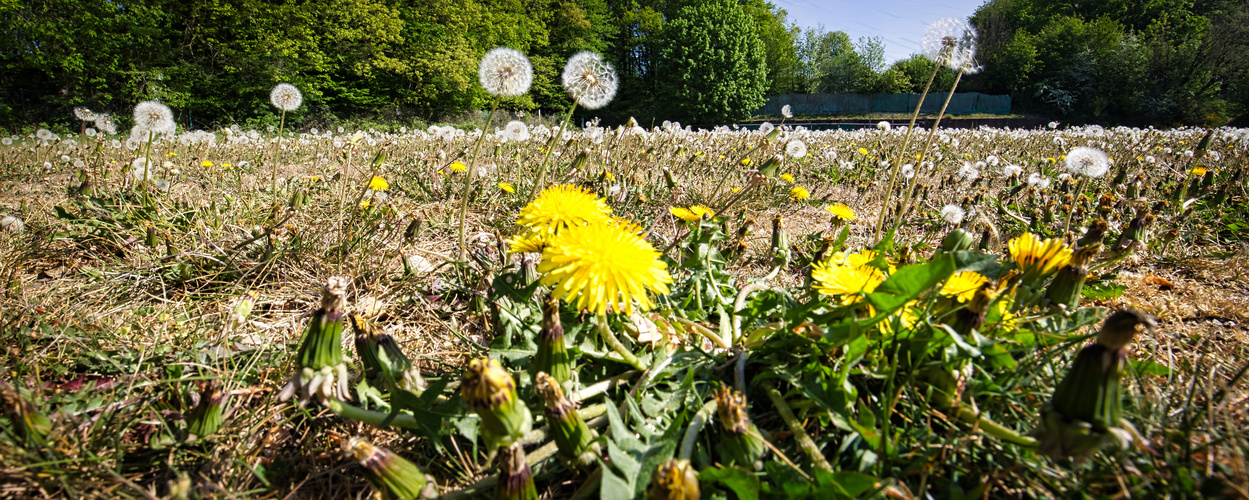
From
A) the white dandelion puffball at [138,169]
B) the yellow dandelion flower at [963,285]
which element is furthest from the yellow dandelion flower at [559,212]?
the white dandelion puffball at [138,169]

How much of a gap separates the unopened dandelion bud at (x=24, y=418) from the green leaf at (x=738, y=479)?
3.48 ft

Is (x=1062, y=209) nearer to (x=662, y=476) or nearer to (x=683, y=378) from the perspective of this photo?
(x=683, y=378)

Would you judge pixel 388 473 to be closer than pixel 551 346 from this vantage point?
Yes

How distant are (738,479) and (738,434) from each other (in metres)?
0.07

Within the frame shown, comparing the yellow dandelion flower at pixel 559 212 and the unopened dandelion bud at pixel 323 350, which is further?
the yellow dandelion flower at pixel 559 212

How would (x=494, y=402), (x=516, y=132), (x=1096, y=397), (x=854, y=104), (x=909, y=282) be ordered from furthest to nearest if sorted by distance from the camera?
(x=854, y=104) < (x=516, y=132) < (x=909, y=282) < (x=494, y=402) < (x=1096, y=397)

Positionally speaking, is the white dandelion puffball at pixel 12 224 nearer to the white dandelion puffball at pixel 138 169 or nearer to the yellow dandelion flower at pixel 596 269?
the white dandelion puffball at pixel 138 169

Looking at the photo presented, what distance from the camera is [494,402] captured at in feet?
→ 2.18

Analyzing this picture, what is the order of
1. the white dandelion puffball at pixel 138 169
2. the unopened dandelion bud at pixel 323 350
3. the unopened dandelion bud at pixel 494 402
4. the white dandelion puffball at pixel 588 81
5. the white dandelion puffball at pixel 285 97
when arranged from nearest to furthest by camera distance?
the unopened dandelion bud at pixel 494 402, the unopened dandelion bud at pixel 323 350, the white dandelion puffball at pixel 588 81, the white dandelion puffball at pixel 138 169, the white dandelion puffball at pixel 285 97

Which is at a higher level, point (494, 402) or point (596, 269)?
point (596, 269)

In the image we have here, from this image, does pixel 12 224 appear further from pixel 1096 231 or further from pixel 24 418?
pixel 1096 231

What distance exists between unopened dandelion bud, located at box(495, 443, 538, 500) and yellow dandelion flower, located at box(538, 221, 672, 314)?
10.3 inches

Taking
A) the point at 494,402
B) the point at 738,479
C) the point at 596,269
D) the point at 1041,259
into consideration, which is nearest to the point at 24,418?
the point at 494,402

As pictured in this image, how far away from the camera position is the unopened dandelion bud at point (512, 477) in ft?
2.22
